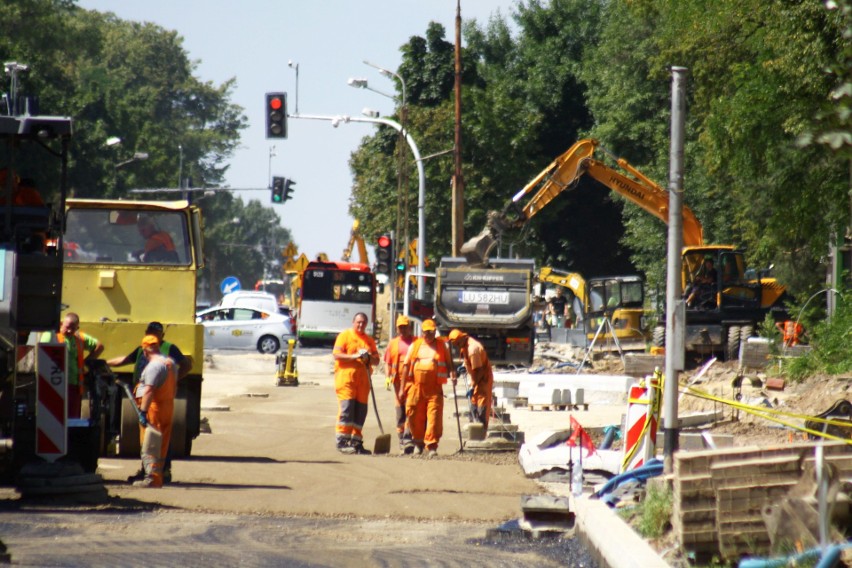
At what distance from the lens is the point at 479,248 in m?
33.9

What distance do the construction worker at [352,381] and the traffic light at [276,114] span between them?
558 inches

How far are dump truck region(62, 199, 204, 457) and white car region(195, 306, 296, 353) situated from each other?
93.5 feet

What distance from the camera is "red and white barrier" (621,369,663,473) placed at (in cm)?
1137

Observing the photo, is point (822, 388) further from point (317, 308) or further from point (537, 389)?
point (317, 308)

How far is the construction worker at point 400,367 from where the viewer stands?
17031mm

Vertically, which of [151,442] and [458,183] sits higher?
[458,183]

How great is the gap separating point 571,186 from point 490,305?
3.53m

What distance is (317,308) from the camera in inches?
2096

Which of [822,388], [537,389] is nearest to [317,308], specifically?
[537,389]

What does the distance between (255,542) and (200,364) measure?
19.4 feet

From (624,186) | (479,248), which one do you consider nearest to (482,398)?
(624,186)

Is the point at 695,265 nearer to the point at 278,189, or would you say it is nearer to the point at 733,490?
the point at 278,189

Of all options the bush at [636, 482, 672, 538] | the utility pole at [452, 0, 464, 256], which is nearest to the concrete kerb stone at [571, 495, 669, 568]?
the bush at [636, 482, 672, 538]

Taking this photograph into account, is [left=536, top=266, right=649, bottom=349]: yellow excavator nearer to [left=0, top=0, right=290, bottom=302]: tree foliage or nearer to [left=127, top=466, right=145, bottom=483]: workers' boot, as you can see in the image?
[left=0, top=0, right=290, bottom=302]: tree foliage
